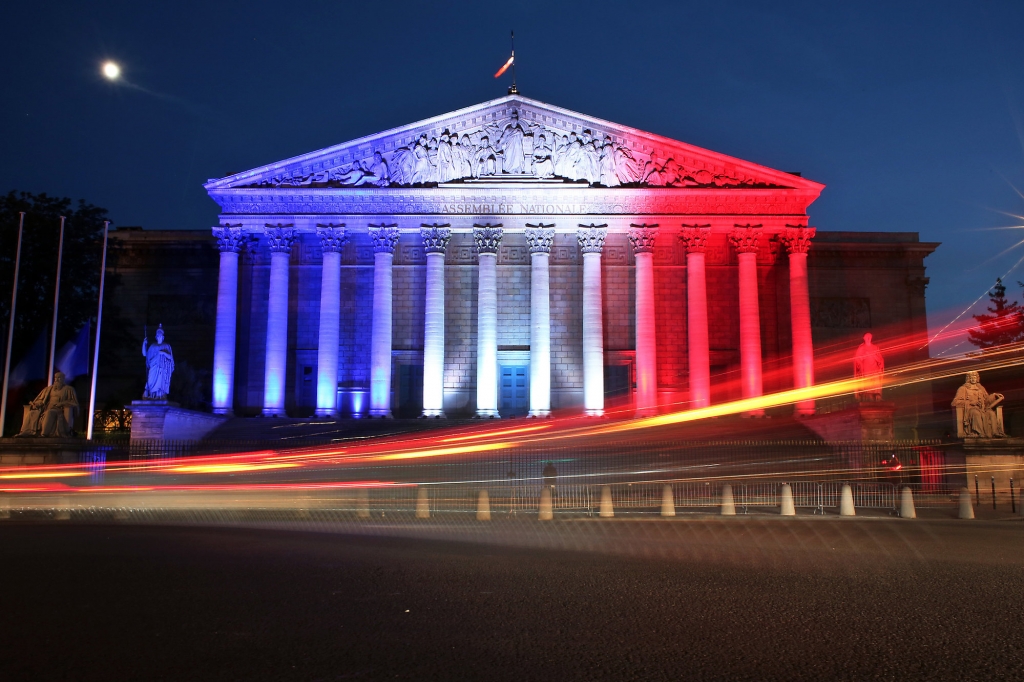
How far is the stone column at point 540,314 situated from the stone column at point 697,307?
660cm

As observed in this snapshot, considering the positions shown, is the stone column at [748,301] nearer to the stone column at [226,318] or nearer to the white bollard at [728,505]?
the white bollard at [728,505]

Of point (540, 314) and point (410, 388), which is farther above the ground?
point (540, 314)

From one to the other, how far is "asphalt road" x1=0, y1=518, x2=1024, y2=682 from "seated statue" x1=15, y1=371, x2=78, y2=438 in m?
10.7

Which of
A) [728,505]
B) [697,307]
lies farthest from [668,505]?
[697,307]

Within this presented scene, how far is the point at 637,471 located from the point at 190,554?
18.9 meters

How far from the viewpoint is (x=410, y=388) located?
43.1 m

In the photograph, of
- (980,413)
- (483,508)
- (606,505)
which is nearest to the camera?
(483,508)

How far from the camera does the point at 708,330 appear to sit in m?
43.1

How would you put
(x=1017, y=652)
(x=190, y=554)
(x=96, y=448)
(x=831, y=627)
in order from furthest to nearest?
1. (x=96, y=448)
2. (x=190, y=554)
3. (x=831, y=627)
4. (x=1017, y=652)

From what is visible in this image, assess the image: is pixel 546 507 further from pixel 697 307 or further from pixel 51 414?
pixel 697 307

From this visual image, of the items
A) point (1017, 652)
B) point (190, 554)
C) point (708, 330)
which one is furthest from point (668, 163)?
point (1017, 652)

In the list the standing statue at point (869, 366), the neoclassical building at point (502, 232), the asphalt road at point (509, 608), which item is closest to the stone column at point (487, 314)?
the neoclassical building at point (502, 232)

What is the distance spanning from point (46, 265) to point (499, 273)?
21697 mm

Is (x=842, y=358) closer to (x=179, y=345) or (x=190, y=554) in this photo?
(x=179, y=345)
